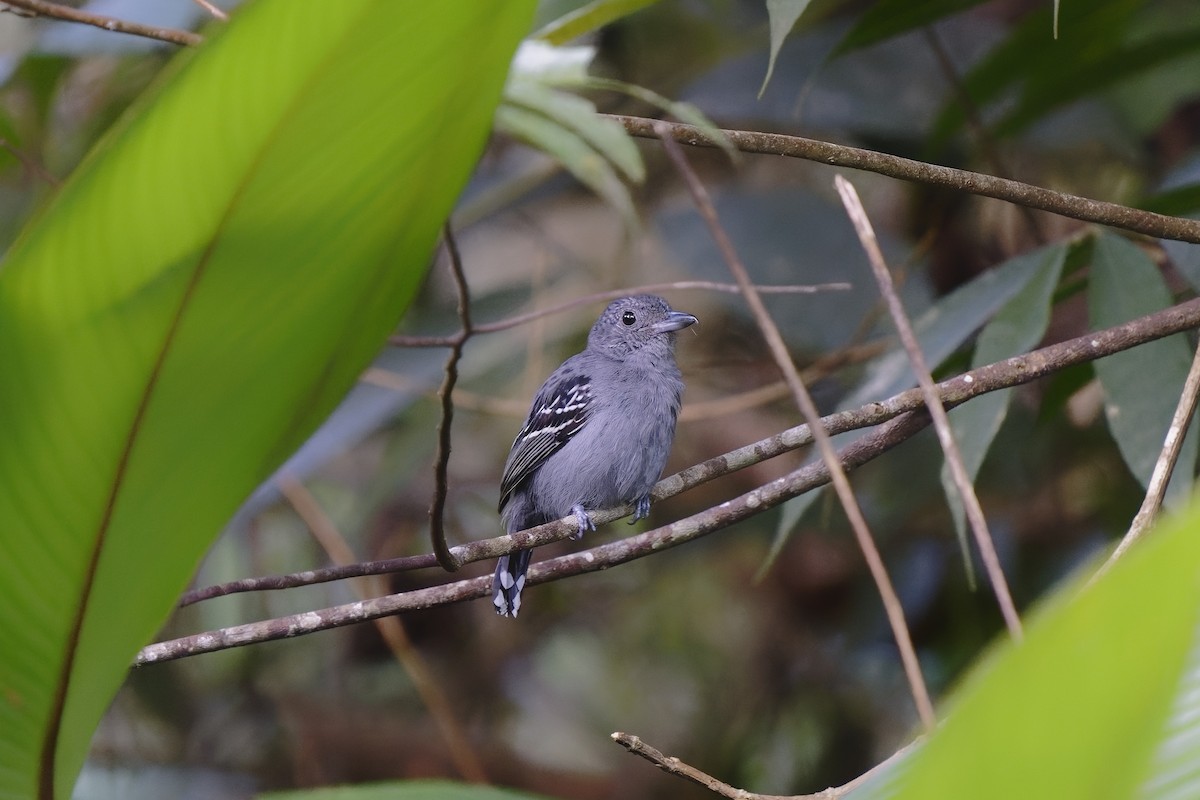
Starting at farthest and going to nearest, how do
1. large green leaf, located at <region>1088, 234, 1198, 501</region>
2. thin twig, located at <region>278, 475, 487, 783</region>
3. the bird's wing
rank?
thin twig, located at <region>278, 475, 487, 783</region> < the bird's wing < large green leaf, located at <region>1088, 234, 1198, 501</region>

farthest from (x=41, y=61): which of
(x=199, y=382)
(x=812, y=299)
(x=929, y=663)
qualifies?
(x=929, y=663)

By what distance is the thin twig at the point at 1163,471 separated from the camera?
1750 mm

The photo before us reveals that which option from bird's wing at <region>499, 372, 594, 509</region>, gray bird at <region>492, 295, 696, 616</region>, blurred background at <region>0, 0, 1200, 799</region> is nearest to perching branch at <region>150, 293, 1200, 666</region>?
gray bird at <region>492, 295, 696, 616</region>

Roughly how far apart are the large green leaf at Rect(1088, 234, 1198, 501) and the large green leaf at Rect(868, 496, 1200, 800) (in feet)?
6.78

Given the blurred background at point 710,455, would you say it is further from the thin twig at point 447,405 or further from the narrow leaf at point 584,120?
the thin twig at point 447,405

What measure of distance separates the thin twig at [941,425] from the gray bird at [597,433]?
2.12 metres

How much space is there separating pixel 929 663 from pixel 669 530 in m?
2.47

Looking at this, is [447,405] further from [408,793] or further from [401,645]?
[401,645]

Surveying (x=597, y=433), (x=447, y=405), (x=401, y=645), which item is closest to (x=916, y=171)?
(x=447, y=405)

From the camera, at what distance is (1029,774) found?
2.57ft

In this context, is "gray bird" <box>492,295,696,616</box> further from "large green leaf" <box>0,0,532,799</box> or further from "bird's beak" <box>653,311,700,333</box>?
"large green leaf" <box>0,0,532,799</box>

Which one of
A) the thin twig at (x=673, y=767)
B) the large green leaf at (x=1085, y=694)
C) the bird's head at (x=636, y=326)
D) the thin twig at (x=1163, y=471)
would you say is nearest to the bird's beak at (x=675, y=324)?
the bird's head at (x=636, y=326)

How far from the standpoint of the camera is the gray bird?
3795mm

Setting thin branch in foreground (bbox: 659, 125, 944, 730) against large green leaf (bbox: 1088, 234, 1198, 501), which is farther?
large green leaf (bbox: 1088, 234, 1198, 501)
